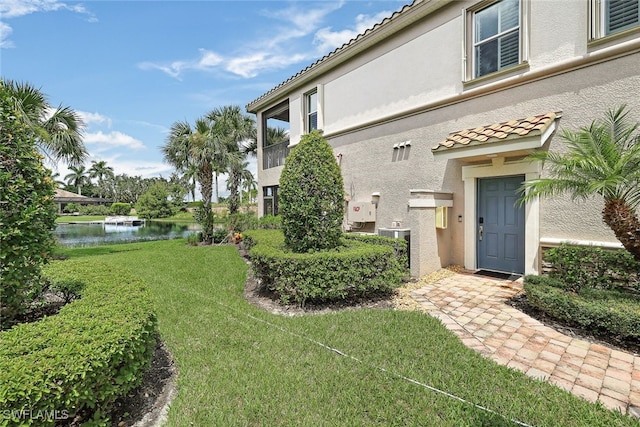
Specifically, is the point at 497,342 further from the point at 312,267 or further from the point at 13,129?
the point at 13,129

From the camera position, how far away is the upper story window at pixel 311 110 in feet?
41.8

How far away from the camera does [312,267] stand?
205 inches

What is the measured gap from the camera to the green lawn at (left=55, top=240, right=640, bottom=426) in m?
2.56

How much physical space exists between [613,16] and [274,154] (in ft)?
41.9

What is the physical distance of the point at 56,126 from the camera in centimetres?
1187

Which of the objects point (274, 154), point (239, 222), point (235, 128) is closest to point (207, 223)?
point (239, 222)

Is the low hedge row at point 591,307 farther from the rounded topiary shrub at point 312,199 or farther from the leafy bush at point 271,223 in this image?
the leafy bush at point 271,223

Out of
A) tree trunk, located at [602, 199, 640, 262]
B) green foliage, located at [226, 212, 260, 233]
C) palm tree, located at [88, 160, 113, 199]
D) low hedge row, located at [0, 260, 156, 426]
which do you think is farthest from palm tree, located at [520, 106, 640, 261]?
palm tree, located at [88, 160, 113, 199]

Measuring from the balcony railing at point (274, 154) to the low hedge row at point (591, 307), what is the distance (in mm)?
11831

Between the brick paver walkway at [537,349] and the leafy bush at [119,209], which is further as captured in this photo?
the leafy bush at [119,209]

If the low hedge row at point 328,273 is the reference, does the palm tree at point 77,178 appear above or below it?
above

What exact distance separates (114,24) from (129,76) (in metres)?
3.16

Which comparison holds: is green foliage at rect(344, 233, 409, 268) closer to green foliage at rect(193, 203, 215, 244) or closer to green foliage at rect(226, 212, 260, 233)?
green foliage at rect(226, 212, 260, 233)

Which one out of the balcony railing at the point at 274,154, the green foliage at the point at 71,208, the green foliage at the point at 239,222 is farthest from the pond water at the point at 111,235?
the green foliage at the point at 71,208
